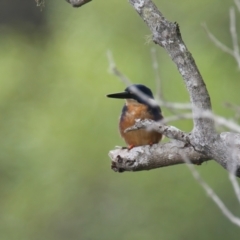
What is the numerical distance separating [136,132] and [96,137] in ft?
14.6

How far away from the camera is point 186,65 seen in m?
3.99

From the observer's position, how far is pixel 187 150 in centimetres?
459

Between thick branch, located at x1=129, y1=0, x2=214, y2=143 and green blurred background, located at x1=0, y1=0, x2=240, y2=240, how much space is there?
473cm

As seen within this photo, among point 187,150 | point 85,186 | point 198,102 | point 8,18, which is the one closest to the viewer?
point 198,102

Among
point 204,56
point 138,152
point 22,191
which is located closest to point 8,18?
point 22,191

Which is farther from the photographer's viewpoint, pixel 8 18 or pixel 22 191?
pixel 8 18

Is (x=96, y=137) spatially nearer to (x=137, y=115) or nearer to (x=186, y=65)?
(x=137, y=115)

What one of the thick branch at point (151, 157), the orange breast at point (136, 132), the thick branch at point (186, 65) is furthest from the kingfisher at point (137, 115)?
the thick branch at point (186, 65)

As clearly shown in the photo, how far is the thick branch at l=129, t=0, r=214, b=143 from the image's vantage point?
3967 millimetres

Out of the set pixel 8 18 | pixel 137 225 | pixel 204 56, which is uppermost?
pixel 8 18

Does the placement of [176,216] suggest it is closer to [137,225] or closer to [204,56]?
[137,225]

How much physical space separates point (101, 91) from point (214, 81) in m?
1.45

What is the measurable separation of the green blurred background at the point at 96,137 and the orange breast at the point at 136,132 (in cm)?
290

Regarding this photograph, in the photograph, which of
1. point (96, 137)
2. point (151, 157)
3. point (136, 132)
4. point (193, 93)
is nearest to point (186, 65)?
point (193, 93)
